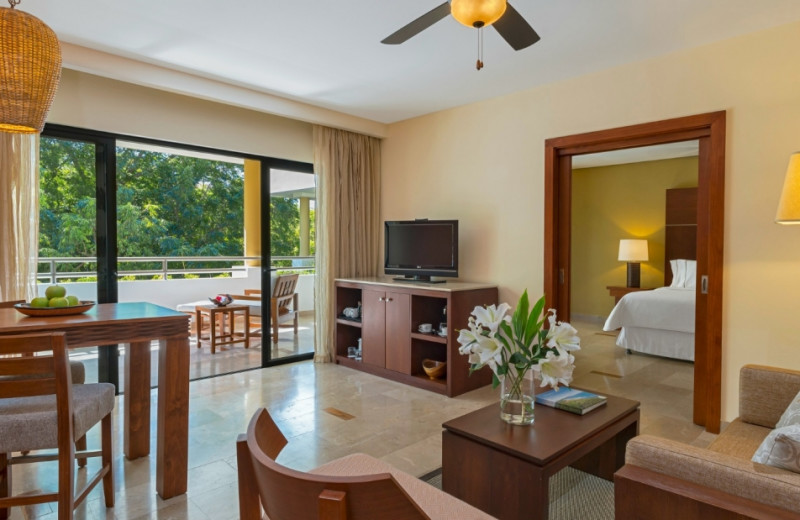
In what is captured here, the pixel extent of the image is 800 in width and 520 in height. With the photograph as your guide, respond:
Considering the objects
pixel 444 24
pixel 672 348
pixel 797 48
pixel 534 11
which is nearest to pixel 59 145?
pixel 444 24

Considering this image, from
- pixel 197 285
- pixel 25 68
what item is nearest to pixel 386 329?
pixel 25 68

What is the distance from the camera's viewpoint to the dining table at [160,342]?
1903mm

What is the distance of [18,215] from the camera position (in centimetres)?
313


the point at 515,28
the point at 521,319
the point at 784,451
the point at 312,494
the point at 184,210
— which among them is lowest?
the point at 784,451

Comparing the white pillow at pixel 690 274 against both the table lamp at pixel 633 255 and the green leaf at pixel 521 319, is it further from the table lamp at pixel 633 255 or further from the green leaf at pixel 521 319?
the green leaf at pixel 521 319

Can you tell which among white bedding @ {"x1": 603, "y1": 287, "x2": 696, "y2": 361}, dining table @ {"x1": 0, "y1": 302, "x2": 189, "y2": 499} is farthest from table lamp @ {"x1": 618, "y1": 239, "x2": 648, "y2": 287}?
dining table @ {"x1": 0, "y1": 302, "x2": 189, "y2": 499}

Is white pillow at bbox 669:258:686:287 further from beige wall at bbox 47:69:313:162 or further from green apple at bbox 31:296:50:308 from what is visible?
green apple at bbox 31:296:50:308

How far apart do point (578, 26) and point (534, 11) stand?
37 centimetres

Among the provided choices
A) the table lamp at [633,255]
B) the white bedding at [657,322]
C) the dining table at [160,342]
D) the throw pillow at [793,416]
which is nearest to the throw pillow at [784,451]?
the throw pillow at [793,416]

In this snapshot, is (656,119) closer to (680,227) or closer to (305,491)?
(680,227)

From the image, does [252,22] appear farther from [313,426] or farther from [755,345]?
[755,345]

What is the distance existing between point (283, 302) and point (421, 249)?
1.73 metres

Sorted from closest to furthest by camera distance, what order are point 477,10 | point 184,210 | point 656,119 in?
point 477,10 < point 656,119 < point 184,210

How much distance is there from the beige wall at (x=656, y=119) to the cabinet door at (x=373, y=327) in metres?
0.93
